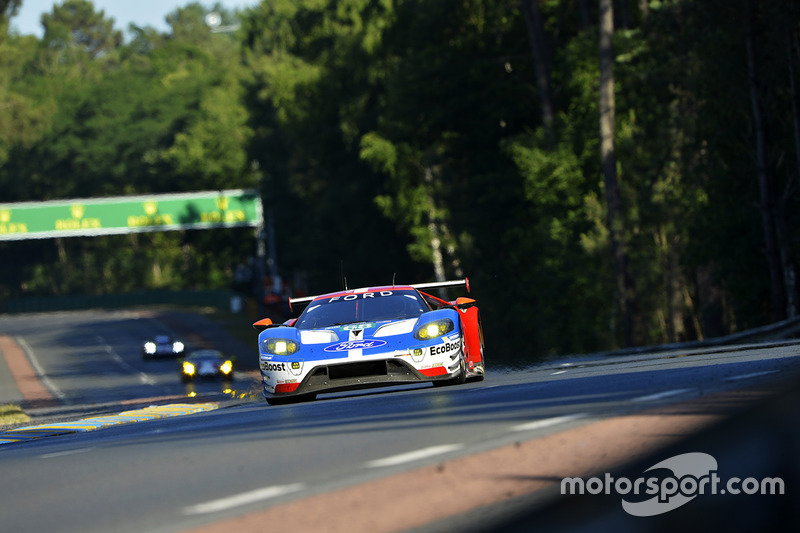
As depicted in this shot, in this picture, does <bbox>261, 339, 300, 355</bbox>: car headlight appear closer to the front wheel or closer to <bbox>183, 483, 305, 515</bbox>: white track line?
the front wheel

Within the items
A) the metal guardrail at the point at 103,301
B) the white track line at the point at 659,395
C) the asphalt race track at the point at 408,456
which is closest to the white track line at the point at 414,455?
the asphalt race track at the point at 408,456

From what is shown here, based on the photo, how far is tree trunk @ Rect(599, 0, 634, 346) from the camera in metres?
38.1

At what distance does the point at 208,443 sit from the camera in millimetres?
9070

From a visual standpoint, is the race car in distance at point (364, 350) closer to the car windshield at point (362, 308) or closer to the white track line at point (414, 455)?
the car windshield at point (362, 308)

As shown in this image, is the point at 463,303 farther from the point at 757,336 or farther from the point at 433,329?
the point at 757,336

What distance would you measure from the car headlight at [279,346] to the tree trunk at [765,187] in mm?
20313

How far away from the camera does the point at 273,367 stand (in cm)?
1266

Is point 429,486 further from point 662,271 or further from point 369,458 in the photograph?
point 662,271

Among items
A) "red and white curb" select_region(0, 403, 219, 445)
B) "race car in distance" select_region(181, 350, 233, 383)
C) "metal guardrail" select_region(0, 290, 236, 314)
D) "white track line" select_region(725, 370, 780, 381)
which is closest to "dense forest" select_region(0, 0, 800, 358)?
"red and white curb" select_region(0, 403, 219, 445)

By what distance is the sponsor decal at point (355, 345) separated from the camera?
1220 centimetres

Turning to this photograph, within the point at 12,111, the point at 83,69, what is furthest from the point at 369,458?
the point at 83,69

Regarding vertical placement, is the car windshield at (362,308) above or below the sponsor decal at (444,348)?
above

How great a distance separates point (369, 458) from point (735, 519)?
97.4 inches

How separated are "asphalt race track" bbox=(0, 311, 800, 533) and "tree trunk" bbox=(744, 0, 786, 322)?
61.2 ft
